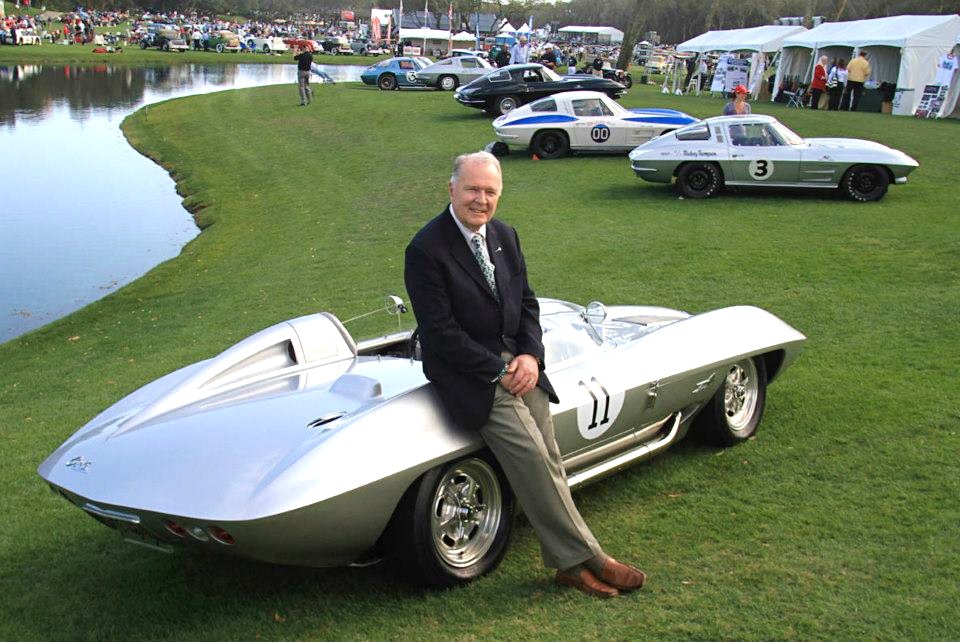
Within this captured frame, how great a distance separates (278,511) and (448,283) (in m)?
1.17

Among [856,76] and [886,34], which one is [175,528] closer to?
[856,76]

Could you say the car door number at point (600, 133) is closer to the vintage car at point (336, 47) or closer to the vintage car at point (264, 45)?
the vintage car at point (336, 47)

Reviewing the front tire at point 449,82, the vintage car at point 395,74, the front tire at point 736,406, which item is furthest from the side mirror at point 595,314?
the vintage car at point 395,74

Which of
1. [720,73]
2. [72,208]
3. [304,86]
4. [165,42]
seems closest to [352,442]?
[72,208]

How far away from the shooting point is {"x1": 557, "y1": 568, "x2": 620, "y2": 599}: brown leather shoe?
13.6 feet

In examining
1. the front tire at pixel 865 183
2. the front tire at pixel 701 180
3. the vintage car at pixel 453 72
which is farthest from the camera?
the vintage car at pixel 453 72

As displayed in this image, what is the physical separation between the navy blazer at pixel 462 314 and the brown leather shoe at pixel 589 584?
77 centimetres

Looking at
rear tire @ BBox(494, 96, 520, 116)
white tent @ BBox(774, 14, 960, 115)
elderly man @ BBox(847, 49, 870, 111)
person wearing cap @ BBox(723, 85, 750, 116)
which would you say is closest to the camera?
person wearing cap @ BBox(723, 85, 750, 116)

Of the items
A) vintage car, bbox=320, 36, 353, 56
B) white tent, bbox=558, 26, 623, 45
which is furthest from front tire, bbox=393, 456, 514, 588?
white tent, bbox=558, 26, 623, 45

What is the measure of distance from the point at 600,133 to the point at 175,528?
60.3ft

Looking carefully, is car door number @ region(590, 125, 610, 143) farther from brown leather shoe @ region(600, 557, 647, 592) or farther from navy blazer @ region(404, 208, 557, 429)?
brown leather shoe @ region(600, 557, 647, 592)

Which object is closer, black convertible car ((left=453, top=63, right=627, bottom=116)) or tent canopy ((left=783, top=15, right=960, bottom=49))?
tent canopy ((left=783, top=15, right=960, bottom=49))

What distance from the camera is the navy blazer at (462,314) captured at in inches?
163

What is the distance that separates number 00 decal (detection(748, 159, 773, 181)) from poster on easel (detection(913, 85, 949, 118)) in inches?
603
